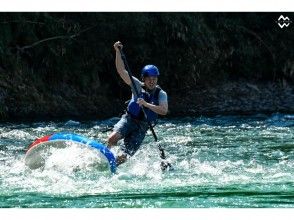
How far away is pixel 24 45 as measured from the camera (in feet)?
52.4

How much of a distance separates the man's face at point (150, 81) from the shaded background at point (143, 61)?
6.06m

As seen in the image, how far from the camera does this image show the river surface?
6.70 meters

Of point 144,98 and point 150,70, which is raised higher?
point 150,70

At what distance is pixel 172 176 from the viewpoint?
821 centimetres

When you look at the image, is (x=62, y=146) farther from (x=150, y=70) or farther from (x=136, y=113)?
(x=150, y=70)

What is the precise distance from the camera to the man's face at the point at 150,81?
880 cm

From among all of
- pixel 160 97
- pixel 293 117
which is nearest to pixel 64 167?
pixel 160 97

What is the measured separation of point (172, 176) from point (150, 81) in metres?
1.24

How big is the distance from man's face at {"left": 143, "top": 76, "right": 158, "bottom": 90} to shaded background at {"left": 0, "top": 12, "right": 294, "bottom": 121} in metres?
6.06

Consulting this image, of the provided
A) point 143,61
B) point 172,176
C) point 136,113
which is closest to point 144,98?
point 136,113

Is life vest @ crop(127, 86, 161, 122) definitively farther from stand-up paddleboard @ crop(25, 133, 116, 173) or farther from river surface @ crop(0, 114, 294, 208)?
stand-up paddleboard @ crop(25, 133, 116, 173)

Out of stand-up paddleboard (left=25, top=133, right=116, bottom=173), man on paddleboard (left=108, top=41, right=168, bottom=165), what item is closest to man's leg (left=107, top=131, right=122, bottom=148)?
man on paddleboard (left=108, top=41, right=168, bottom=165)

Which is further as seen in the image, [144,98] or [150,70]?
[144,98]

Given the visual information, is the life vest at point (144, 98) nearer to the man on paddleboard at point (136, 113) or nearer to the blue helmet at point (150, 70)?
the man on paddleboard at point (136, 113)
